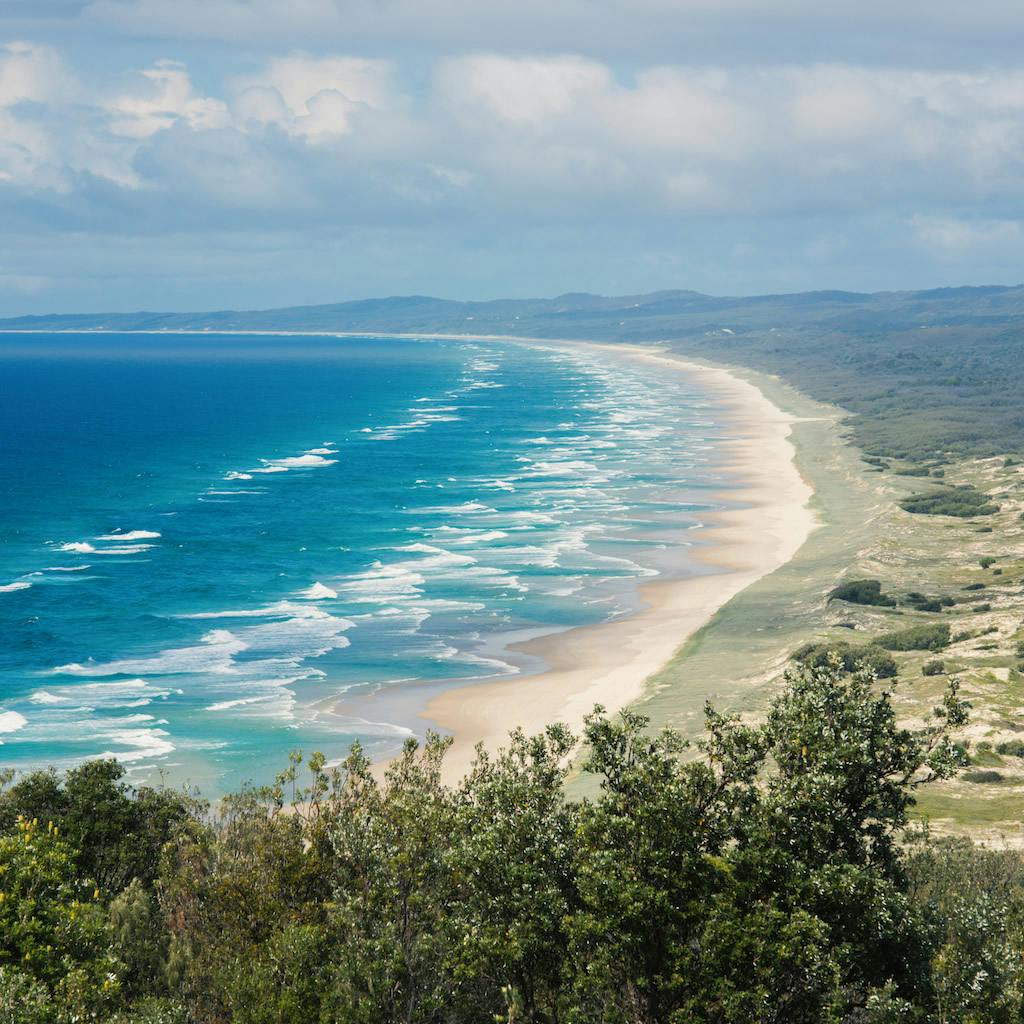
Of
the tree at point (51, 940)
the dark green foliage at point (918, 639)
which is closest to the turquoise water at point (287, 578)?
the dark green foliage at point (918, 639)

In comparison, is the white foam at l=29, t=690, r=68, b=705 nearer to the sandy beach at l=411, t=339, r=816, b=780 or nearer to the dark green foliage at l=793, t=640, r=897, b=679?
the sandy beach at l=411, t=339, r=816, b=780

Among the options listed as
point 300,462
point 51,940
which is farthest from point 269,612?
point 300,462

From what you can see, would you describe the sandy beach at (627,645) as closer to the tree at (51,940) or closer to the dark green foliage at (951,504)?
the dark green foliage at (951,504)

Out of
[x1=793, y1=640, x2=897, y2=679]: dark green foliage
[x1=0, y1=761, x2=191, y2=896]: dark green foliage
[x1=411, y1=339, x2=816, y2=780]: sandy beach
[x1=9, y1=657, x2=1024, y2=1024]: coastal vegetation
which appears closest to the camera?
[x1=9, y1=657, x2=1024, y2=1024]: coastal vegetation

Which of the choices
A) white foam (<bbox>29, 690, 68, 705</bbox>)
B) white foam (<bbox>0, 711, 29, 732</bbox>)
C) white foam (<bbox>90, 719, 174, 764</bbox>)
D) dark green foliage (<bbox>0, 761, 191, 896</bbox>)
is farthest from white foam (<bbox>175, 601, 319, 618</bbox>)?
dark green foliage (<bbox>0, 761, 191, 896</bbox>)

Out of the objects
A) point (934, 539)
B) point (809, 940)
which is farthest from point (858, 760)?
point (934, 539)

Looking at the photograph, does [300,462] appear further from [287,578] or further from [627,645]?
[627,645]
